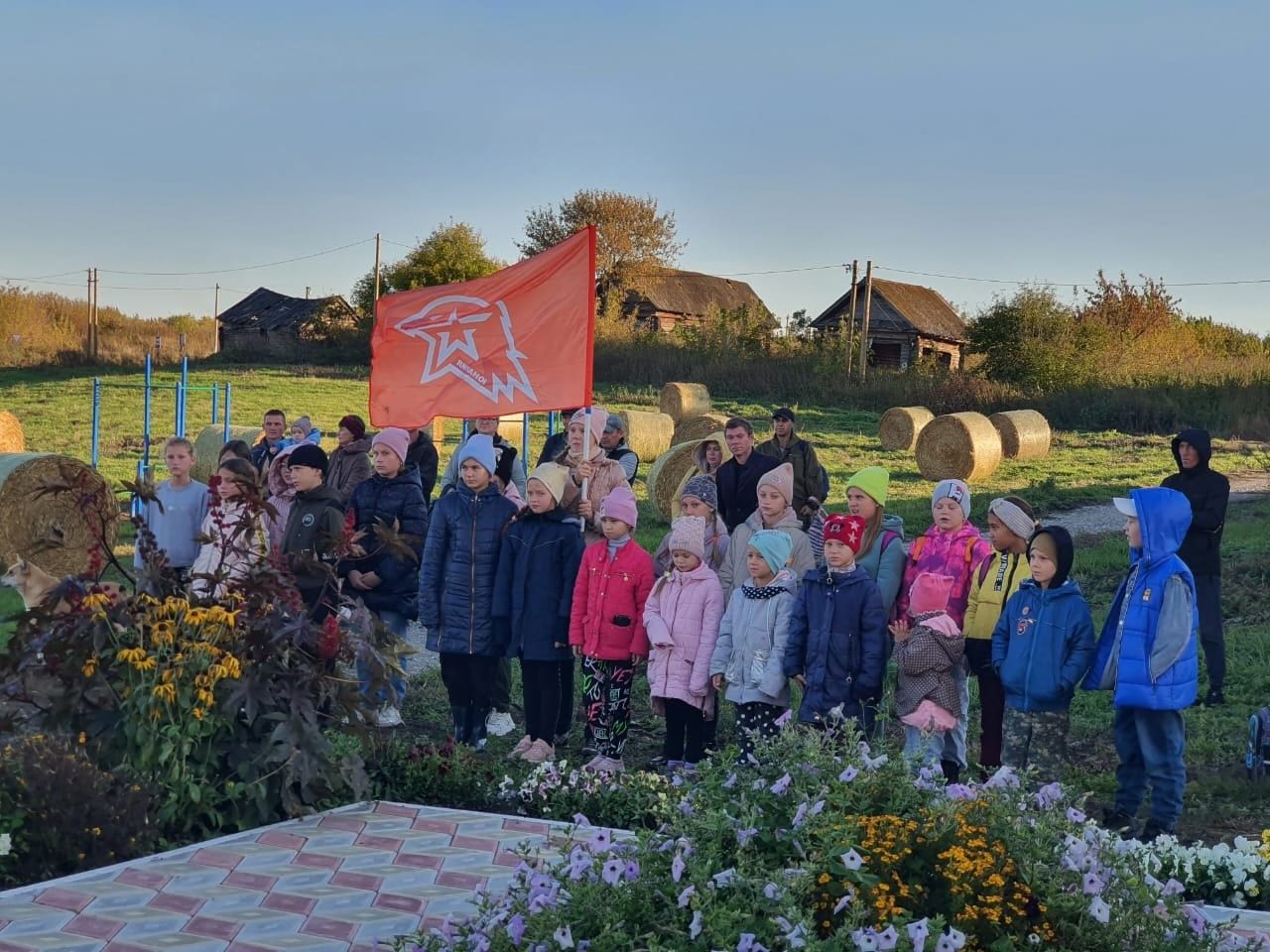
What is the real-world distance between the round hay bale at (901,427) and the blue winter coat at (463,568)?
19.8 meters

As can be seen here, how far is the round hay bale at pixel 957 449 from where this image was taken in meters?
23.8

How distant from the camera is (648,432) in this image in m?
25.3

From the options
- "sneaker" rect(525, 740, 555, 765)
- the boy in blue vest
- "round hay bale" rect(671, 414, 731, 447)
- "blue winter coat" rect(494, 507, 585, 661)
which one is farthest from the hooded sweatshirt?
"round hay bale" rect(671, 414, 731, 447)

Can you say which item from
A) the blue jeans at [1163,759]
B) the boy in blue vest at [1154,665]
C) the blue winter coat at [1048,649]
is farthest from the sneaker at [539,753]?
the blue jeans at [1163,759]

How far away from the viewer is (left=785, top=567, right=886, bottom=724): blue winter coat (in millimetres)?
6719

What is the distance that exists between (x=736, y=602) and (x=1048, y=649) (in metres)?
1.54

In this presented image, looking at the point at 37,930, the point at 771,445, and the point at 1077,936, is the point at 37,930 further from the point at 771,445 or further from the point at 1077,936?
the point at 771,445

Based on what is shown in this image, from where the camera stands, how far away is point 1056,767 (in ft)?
22.8

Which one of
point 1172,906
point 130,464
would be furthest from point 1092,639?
point 130,464

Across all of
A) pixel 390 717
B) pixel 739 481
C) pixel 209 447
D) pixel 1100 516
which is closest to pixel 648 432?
pixel 209 447

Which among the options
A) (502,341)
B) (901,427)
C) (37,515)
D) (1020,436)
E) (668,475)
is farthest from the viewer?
(901,427)

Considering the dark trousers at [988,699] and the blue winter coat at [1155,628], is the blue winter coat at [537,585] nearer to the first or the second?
the dark trousers at [988,699]

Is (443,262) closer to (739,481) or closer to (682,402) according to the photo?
(682,402)

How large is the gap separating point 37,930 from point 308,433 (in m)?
9.22
